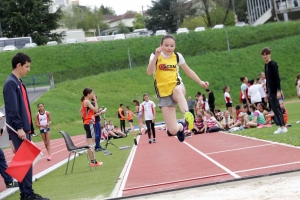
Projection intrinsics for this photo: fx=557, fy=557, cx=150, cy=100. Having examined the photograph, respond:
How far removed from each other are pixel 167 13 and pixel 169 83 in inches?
2880

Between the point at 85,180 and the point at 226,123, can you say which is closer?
the point at 85,180

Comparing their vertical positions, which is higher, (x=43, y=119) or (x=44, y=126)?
(x=43, y=119)

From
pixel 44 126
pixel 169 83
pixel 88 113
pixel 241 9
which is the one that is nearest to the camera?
pixel 169 83

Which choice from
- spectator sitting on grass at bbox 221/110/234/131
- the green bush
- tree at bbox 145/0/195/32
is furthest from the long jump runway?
tree at bbox 145/0/195/32

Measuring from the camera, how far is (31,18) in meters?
64.3

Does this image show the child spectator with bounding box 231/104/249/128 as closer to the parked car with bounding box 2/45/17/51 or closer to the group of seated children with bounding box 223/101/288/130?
the group of seated children with bounding box 223/101/288/130

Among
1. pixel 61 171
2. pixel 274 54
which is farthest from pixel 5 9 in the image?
pixel 61 171

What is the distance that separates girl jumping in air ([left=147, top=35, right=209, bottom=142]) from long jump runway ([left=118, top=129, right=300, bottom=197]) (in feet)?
2.83

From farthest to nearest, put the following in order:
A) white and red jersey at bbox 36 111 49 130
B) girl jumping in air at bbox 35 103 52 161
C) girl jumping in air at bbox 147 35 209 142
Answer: white and red jersey at bbox 36 111 49 130
girl jumping in air at bbox 35 103 52 161
girl jumping in air at bbox 147 35 209 142

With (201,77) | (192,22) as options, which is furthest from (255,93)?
(192,22)

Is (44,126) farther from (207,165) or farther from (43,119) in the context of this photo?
(207,165)

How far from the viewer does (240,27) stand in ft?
203

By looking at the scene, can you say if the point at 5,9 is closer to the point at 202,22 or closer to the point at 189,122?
the point at 202,22

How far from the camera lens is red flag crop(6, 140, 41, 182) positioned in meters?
7.84
